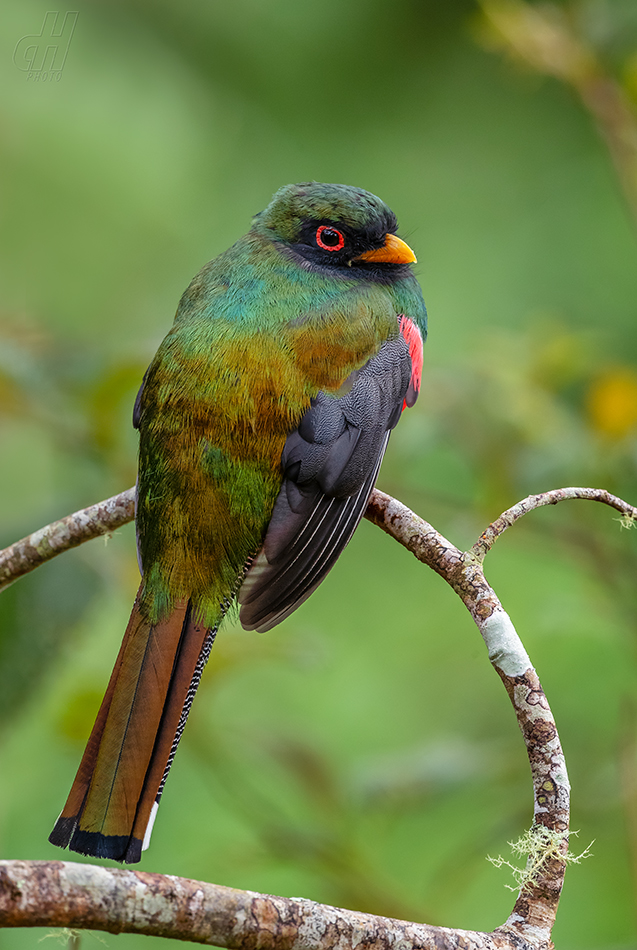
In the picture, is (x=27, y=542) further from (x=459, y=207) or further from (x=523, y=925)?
(x=459, y=207)

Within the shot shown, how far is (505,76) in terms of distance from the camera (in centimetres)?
681

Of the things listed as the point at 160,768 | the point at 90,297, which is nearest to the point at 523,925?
the point at 160,768

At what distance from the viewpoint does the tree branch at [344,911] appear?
1.04 metres

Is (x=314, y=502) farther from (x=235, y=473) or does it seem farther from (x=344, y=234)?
(x=344, y=234)

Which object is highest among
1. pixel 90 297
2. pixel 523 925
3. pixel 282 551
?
pixel 90 297

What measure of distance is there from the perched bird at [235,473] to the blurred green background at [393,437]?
22cm

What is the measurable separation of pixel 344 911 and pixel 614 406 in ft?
5.44

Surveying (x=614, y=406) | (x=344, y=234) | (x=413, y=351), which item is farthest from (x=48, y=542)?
(x=614, y=406)

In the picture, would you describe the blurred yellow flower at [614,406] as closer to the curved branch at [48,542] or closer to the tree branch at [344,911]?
the tree branch at [344,911]

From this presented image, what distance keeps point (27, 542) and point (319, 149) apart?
553cm

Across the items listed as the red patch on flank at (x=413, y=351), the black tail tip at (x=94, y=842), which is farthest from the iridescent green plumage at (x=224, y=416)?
the black tail tip at (x=94, y=842)

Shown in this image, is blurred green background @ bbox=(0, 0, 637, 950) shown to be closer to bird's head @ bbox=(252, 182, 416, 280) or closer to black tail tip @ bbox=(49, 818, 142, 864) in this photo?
bird's head @ bbox=(252, 182, 416, 280)

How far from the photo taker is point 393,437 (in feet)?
9.46

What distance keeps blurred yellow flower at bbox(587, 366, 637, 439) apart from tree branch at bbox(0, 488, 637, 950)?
0.87m
